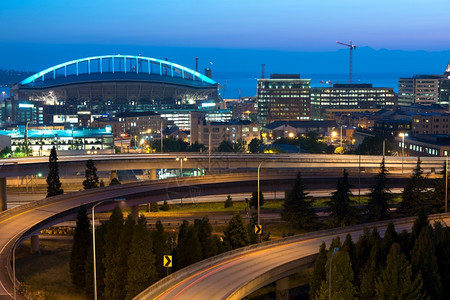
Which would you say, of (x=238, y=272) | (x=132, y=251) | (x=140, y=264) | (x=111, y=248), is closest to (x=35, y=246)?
(x=111, y=248)

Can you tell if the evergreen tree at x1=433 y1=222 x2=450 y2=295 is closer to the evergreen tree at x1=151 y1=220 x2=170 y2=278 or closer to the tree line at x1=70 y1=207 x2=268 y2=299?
the tree line at x1=70 y1=207 x2=268 y2=299

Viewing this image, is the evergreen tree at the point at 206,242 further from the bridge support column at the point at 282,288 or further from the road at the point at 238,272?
the bridge support column at the point at 282,288

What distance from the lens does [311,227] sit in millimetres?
56250

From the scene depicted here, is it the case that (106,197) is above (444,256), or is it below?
above

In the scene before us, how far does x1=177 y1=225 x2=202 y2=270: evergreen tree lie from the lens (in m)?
35.9

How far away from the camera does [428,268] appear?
31.9 meters

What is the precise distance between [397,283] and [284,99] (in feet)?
530

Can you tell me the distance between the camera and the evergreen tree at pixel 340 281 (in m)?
29.5

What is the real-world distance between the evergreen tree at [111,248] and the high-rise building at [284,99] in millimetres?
153314

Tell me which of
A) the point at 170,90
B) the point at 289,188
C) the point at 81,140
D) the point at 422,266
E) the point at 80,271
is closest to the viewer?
the point at 422,266

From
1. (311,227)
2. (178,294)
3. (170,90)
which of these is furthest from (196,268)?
(170,90)

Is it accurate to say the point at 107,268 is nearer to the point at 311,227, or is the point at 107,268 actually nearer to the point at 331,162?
the point at 311,227

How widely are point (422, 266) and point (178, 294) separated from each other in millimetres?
10352

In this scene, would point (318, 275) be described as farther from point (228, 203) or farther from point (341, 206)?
point (228, 203)
